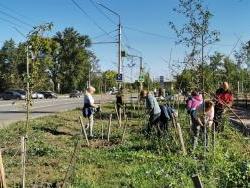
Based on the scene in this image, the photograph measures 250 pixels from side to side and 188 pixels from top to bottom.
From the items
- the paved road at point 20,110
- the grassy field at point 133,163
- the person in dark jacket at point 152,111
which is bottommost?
the paved road at point 20,110

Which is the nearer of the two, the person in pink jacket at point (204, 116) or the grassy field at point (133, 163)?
the grassy field at point (133, 163)

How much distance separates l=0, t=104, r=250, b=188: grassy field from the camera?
951cm

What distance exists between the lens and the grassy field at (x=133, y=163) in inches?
374

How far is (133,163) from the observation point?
12.3 metres

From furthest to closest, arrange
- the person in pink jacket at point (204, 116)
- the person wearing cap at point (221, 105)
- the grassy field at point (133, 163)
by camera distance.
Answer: the person wearing cap at point (221, 105) < the person in pink jacket at point (204, 116) < the grassy field at point (133, 163)

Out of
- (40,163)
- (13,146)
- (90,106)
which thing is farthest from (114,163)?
(90,106)

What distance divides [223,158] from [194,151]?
1.65 metres

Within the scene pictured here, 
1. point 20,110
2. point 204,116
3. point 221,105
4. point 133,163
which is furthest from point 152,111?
point 20,110

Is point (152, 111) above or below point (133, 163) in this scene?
above

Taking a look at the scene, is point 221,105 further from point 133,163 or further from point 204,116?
point 133,163

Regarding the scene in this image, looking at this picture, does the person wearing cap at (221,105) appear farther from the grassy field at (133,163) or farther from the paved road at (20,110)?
the paved road at (20,110)

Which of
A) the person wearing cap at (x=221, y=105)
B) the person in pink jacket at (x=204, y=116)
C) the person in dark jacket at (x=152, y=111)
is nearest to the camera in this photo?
the person in pink jacket at (x=204, y=116)

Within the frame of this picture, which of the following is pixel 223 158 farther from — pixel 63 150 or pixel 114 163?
pixel 63 150

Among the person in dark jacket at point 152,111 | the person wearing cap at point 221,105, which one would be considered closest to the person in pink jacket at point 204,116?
the person wearing cap at point 221,105
